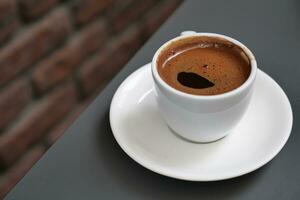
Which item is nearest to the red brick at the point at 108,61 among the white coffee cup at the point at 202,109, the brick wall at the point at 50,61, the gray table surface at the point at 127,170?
the brick wall at the point at 50,61

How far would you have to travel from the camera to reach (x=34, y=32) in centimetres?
71

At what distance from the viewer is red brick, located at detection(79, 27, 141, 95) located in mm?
865

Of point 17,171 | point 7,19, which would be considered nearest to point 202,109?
point 7,19

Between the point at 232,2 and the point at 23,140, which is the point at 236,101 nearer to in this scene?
the point at 232,2

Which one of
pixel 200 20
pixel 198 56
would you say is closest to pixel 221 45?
pixel 198 56

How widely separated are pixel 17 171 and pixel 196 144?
1.45 feet

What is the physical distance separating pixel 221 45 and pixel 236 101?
0.27ft

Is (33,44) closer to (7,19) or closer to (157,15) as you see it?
(7,19)

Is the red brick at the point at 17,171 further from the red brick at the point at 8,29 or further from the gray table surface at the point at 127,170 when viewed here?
the gray table surface at the point at 127,170

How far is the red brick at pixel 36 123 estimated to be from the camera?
0.75 metres

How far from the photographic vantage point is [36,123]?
0.79 m

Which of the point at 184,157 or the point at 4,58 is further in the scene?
the point at 4,58

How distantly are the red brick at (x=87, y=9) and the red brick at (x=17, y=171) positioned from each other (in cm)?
23

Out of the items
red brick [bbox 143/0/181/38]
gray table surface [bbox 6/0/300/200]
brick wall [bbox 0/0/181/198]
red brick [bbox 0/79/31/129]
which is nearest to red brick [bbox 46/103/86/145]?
brick wall [bbox 0/0/181/198]
